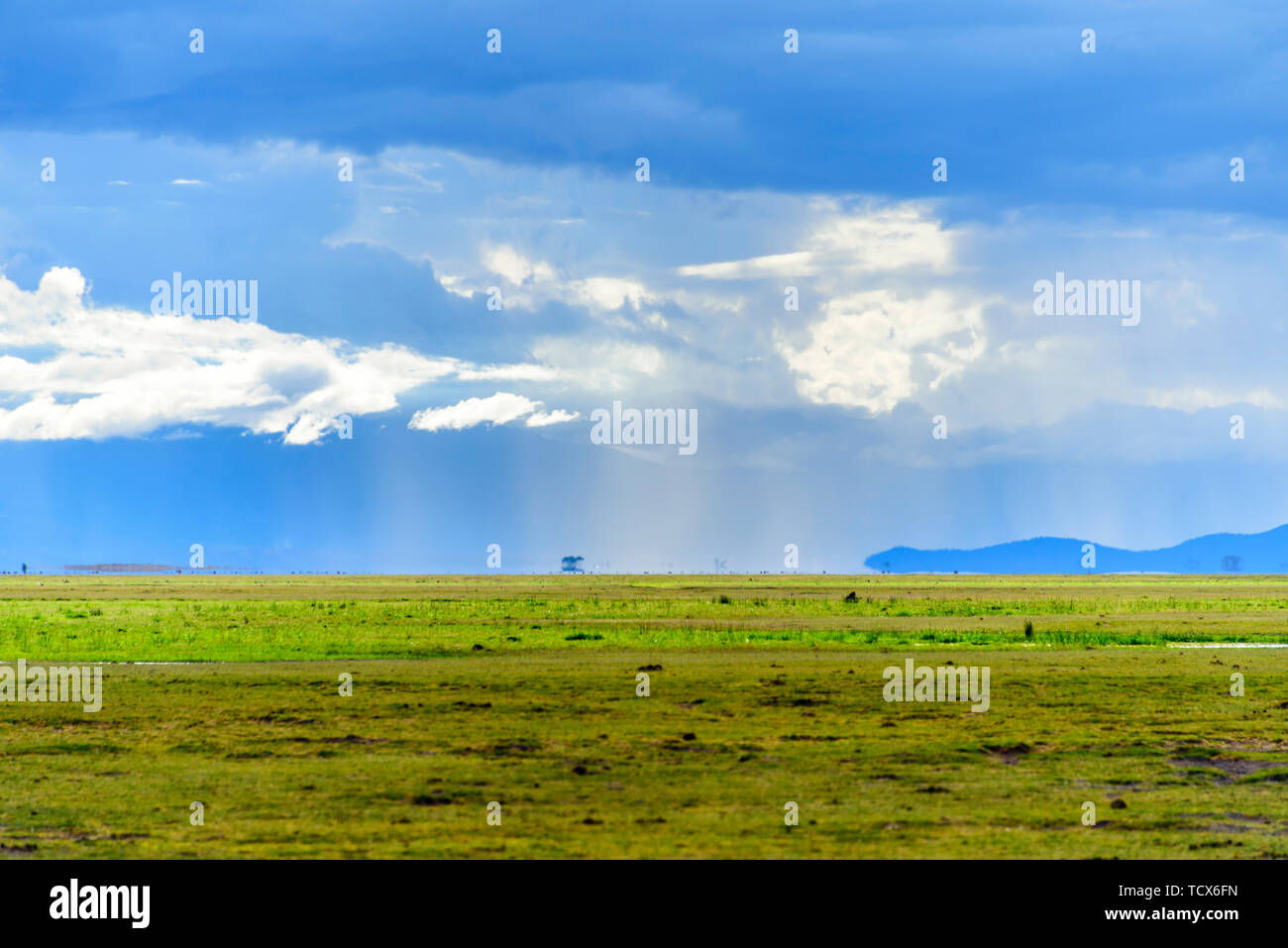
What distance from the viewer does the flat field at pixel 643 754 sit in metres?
16.1

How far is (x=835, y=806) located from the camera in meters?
17.7

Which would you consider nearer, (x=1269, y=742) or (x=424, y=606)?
(x=1269, y=742)

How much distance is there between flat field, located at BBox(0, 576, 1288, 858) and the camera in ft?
52.8

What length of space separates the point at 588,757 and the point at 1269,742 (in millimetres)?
15886

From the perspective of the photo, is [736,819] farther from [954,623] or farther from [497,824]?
[954,623]

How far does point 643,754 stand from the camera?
22.1 metres

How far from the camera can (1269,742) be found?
80.6 ft
